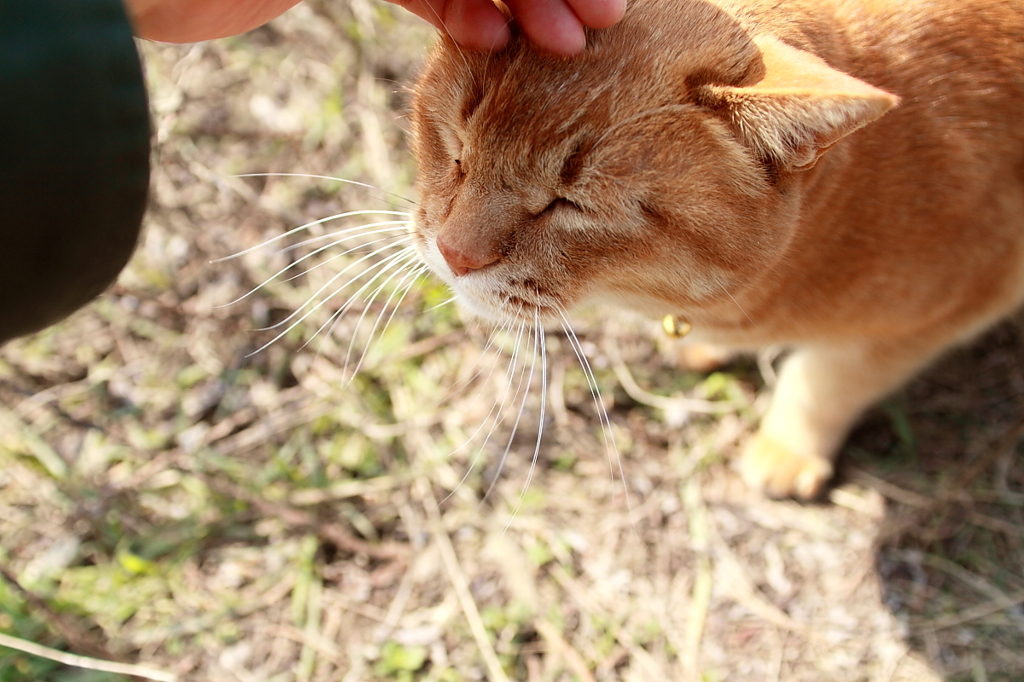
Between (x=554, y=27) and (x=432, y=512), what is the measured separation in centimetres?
157

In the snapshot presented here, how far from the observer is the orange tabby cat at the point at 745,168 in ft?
4.38

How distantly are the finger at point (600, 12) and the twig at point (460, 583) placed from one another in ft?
5.14

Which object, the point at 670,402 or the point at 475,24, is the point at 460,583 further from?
the point at 475,24

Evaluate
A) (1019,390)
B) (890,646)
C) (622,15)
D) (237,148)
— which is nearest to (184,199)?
(237,148)

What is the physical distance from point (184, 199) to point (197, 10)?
4.53 ft

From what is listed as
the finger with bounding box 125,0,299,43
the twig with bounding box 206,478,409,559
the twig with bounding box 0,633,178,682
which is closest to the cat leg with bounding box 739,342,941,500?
the twig with bounding box 206,478,409,559

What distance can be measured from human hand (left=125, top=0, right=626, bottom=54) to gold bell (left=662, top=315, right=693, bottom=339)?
0.75m

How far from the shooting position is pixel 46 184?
1.03 meters

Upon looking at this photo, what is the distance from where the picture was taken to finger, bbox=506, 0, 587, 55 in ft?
4.44

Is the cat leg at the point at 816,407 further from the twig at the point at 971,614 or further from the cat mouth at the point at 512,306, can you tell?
the cat mouth at the point at 512,306

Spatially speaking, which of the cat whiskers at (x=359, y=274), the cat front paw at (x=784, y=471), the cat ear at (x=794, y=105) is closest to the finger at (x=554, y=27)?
the cat ear at (x=794, y=105)

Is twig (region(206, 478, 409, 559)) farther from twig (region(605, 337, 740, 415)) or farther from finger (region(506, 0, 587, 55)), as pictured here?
finger (region(506, 0, 587, 55))

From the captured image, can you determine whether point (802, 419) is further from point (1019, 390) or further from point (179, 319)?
point (179, 319)

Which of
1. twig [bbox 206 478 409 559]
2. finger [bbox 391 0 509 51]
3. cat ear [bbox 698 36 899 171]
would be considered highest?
finger [bbox 391 0 509 51]
